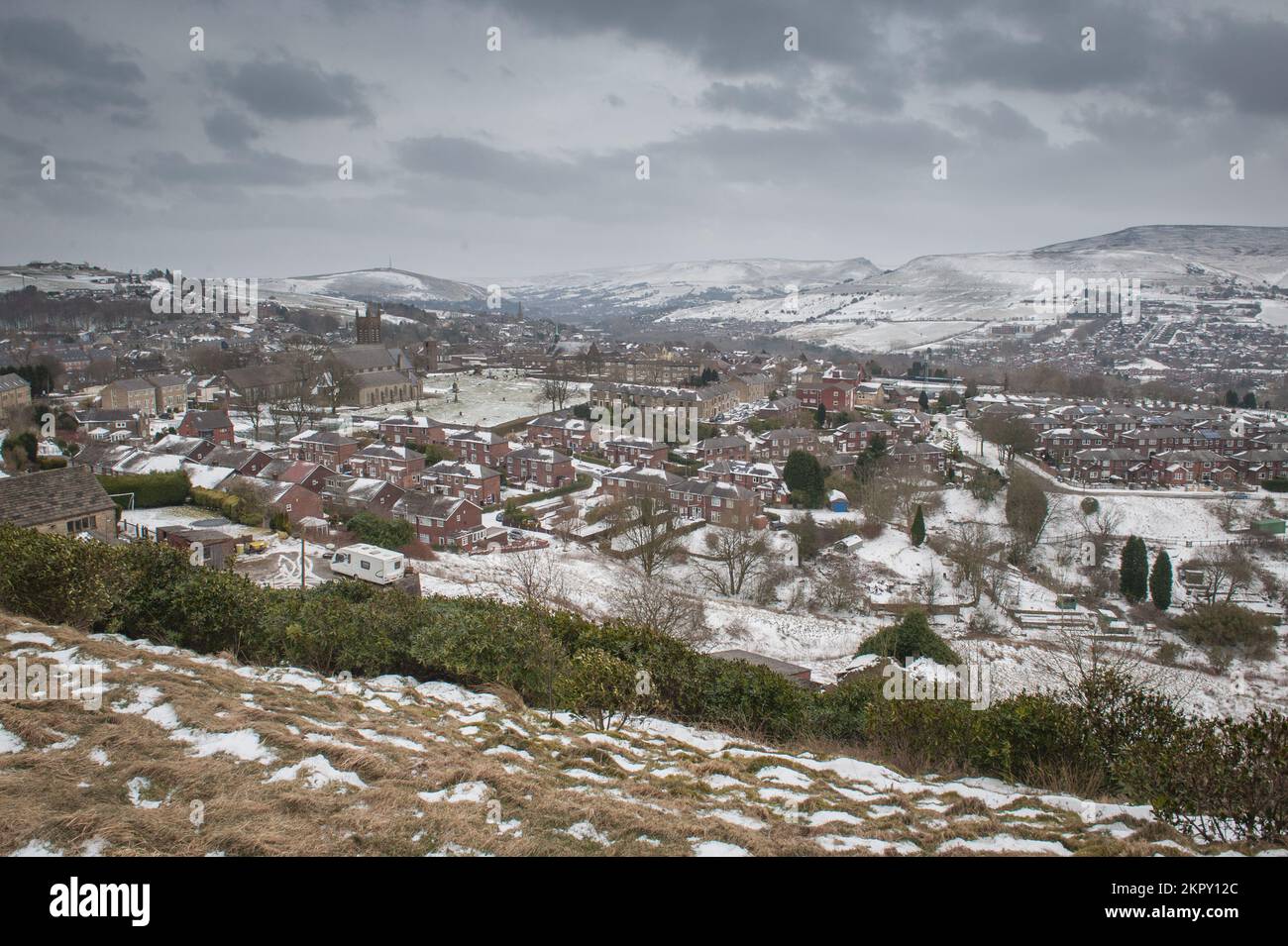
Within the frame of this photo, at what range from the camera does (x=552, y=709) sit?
7.46m

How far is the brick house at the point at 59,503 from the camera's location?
45.9 ft

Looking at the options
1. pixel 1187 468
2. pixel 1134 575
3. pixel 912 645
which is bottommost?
pixel 1134 575

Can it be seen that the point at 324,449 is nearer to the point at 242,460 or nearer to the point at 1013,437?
the point at 242,460

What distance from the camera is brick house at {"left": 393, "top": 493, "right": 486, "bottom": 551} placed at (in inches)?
936

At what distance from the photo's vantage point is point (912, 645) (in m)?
15.5

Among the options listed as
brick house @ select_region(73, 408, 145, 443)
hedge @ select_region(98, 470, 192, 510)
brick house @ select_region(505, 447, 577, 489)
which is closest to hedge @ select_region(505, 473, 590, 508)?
brick house @ select_region(505, 447, 577, 489)

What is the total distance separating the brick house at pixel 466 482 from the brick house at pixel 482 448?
3.91 metres

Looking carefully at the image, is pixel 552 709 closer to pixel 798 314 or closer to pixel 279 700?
pixel 279 700

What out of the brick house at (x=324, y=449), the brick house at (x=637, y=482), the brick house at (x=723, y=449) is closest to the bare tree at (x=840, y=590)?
the brick house at (x=637, y=482)

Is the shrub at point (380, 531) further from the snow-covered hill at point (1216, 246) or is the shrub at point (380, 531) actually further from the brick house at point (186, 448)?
the snow-covered hill at point (1216, 246)

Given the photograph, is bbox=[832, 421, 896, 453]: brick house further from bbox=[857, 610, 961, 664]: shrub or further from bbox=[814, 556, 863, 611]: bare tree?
bbox=[857, 610, 961, 664]: shrub

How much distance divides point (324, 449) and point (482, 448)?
20.9 ft

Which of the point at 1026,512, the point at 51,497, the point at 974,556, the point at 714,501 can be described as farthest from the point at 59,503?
the point at 1026,512
